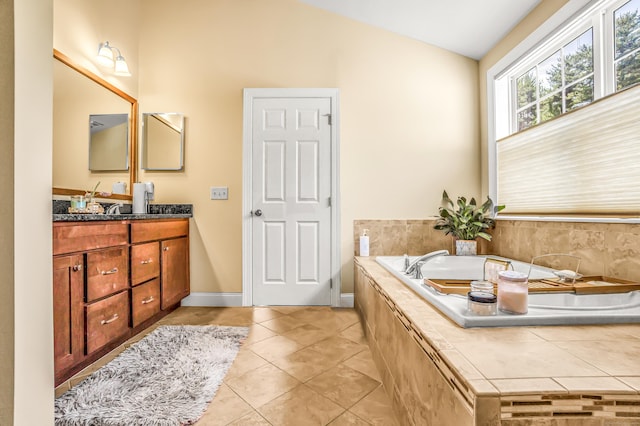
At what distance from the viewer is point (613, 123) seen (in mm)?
1488

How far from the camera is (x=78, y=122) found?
213 centimetres

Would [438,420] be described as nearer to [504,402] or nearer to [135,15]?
[504,402]

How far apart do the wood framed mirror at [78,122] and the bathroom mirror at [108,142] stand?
0.01 metres

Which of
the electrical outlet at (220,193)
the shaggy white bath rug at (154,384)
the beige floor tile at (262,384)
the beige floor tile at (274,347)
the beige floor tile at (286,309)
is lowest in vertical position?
the beige floor tile at (286,309)

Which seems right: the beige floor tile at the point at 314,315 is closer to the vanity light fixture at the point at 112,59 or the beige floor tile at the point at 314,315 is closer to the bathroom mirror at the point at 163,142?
the bathroom mirror at the point at 163,142

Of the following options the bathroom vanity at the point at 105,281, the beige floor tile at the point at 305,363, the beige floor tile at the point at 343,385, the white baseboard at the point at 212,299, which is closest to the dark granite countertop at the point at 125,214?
Answer: the bathroom vanity at the point at 105,281

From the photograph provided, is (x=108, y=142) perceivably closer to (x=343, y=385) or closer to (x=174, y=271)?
(x=174, y=271)

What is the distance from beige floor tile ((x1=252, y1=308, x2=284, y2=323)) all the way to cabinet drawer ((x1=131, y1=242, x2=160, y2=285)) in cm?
82

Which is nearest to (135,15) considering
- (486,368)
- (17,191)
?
(17,191)

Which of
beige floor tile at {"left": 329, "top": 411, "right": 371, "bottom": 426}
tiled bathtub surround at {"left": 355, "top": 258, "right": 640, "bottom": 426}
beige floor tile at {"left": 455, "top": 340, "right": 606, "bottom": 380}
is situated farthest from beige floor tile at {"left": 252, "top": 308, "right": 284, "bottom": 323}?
beige floor tile at {"left": 455, "top": 340, "right": 606, "bottom": 380}

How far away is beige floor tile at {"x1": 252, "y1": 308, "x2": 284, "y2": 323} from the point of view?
2.37 m

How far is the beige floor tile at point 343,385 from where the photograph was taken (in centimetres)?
135

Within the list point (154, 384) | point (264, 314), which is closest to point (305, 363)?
point (154, 384)

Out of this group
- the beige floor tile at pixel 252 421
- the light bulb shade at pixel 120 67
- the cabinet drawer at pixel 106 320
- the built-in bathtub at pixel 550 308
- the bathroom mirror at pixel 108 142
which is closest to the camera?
the built-in bathtub at pixel 550 308
